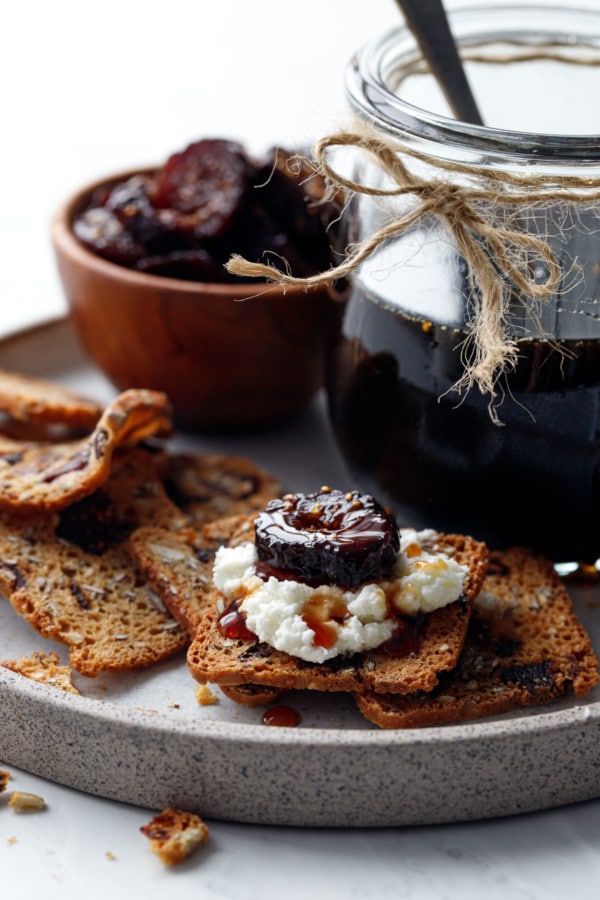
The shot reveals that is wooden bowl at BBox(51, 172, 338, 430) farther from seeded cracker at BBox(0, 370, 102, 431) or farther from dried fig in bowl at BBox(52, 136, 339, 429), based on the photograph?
seeded cracker at BBox(0, 370, 102, 431)

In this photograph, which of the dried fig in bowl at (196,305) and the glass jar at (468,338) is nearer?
the glass jar at (468,338)

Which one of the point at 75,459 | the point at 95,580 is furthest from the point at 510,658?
the point at 75,459

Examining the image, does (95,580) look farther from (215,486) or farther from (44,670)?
(215,486)

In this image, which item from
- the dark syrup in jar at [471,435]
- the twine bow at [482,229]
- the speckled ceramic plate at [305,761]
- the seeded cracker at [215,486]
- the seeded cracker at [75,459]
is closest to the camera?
the speckled ceramic plate at [305,761]

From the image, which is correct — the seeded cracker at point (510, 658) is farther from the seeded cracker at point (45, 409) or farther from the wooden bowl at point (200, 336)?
the seeded cracker at point (45, 409)

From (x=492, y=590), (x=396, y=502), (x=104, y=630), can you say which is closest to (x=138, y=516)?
(x=104, y=630)

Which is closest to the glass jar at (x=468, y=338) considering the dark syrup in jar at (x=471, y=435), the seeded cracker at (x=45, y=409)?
the dark syrup in jar at (x=471, y=435)
